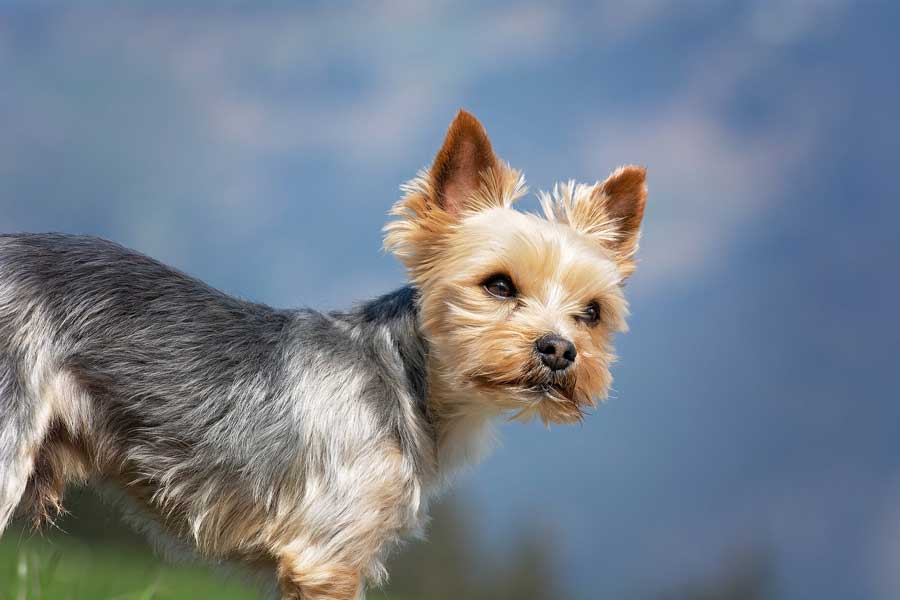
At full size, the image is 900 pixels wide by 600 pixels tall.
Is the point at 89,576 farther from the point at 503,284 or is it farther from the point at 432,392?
the point at 503,284

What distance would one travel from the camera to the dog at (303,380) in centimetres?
509

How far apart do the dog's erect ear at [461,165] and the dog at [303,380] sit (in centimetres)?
1

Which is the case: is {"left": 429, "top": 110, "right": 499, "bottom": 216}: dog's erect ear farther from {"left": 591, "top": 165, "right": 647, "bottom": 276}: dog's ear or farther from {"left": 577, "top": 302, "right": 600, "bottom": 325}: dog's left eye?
{"left": 577, "top": 302, "right": 600, "bottom": 325}: dog's left eye

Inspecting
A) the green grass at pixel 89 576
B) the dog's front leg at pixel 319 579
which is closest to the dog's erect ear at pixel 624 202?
the dog's front leg at pixel 319 579

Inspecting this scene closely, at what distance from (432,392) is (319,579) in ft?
4.13

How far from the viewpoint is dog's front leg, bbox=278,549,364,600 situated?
507 centimetres

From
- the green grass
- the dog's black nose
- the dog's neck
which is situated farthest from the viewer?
the green grass

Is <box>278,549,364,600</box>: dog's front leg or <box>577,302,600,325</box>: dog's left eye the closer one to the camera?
<box>278,549,364,600</box>: dog's front leg

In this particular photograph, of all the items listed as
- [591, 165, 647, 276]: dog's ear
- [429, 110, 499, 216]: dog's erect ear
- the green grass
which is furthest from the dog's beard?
the green grass

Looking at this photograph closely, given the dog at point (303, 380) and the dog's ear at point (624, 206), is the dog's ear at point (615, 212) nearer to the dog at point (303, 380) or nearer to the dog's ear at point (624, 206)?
the dog's ear at point (624, 206)

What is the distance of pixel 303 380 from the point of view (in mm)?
5348

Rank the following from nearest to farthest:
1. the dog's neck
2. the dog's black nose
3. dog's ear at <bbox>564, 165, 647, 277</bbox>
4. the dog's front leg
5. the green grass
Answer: the dog's black nose
the dog's front leg
the dog's neck
dog's ear at <bbox>564, 165, 647, 277</bbox>
the green grass

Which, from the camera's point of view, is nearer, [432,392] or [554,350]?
[554,350]

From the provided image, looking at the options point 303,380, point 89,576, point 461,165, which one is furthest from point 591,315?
point 89,576
